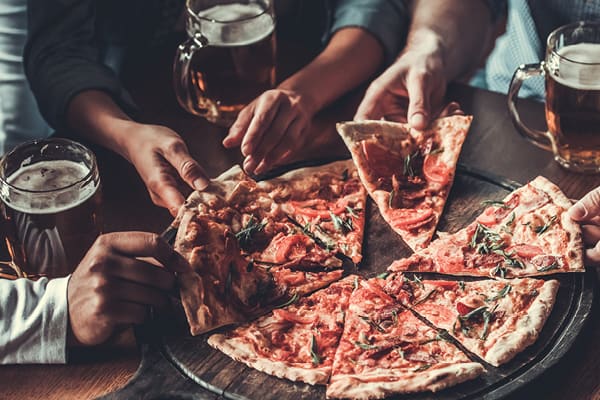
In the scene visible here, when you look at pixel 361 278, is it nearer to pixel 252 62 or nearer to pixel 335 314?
pixel 335 314

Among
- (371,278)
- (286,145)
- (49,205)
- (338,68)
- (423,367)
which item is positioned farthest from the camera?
(338,68)

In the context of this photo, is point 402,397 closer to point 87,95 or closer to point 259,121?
point 259,121

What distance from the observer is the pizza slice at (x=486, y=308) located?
227 centimetres

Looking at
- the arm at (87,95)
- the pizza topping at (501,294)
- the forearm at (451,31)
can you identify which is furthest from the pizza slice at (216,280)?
the forearm at (451,31)

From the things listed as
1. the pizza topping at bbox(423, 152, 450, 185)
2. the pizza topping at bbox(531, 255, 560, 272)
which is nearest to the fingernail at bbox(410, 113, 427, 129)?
the pizza topping at bbox(423, 152, 450, 185)

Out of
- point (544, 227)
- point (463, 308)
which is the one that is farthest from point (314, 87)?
point (463, 308)

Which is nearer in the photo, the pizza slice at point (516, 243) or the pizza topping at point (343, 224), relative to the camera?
the pizza slice at point (516, 243)

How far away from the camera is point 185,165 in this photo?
2.72 m

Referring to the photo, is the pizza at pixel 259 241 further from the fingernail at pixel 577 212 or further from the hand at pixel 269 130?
the fingernail at pixel 577 212

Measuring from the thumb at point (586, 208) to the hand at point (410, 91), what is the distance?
630 mm

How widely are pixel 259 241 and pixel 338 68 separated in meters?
0.90

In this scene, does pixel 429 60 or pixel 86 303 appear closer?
pixel 86 303

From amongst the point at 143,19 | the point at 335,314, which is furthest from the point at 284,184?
the point at 143,19

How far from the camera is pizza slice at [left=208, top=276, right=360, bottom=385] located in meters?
2.21
